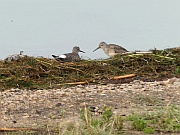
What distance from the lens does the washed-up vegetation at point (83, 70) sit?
41.7 ft

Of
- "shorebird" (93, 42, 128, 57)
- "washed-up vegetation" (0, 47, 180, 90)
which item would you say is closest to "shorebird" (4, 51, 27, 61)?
"washed-up vegetation" (0, 47, 180, 90)

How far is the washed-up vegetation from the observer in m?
12.7

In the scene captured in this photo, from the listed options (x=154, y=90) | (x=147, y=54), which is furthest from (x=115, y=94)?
(x=147, y=54)

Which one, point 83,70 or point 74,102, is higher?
point 83,70

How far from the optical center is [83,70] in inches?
539

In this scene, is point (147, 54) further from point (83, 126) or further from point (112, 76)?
point (83, 126)

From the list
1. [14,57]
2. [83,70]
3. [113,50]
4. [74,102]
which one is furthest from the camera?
[113,50]

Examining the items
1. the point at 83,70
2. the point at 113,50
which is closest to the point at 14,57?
the point at 83,70

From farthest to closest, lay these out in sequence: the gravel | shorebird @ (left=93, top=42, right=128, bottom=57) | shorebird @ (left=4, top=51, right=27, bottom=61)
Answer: shorebird @ (left=93, top=42, right=128, bottom=57), shorebird @ (left=4, top=51, right=27, bottom=61), the gravel

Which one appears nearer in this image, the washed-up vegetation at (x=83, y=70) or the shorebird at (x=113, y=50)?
the washed-up vegetation at (x=83, y=70)

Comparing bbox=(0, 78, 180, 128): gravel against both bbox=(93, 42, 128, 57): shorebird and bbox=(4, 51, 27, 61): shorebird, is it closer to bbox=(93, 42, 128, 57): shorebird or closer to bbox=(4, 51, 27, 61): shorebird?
bbox=(4, 51, 27, 61): shorebird

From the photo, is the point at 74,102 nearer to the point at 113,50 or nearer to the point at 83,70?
the point at 83,70

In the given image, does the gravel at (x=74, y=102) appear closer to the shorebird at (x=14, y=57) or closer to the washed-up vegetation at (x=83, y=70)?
the washed-up vegetation at (x=83, y=70)

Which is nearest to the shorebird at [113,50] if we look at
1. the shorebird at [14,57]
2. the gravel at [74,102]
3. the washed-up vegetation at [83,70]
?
the washed-up vegetation at [83,70]
